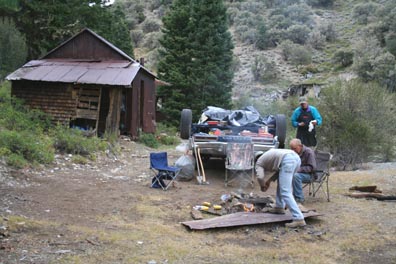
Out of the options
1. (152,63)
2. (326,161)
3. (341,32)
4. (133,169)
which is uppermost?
(341,32)

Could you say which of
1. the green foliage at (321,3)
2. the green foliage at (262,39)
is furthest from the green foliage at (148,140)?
the green foliage at (321,3)

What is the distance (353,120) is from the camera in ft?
45.3

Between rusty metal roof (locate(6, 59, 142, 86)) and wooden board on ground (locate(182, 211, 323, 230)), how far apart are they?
9.11 m

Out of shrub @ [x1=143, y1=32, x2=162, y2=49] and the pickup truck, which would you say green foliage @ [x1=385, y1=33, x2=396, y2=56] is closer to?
shrub @ [x1=143, y1=32, x2=162, y2=49]

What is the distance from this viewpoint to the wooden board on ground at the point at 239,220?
5.91 m

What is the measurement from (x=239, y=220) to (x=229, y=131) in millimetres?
4337

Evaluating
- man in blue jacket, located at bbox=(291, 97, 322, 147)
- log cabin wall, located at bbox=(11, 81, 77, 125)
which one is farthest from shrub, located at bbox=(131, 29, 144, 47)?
man in blue jacket, located at bbox=(291, 97, 322, 147)

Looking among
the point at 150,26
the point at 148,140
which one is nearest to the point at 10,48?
the point at 148,140

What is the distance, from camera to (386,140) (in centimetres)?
1416

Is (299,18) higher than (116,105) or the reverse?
higher

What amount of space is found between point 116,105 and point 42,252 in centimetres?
1149

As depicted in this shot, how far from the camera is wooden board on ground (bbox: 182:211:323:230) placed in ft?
19.4

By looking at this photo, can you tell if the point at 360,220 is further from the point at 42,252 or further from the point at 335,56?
the point at 335,56

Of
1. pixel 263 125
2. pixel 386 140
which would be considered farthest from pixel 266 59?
pixel 263 125
